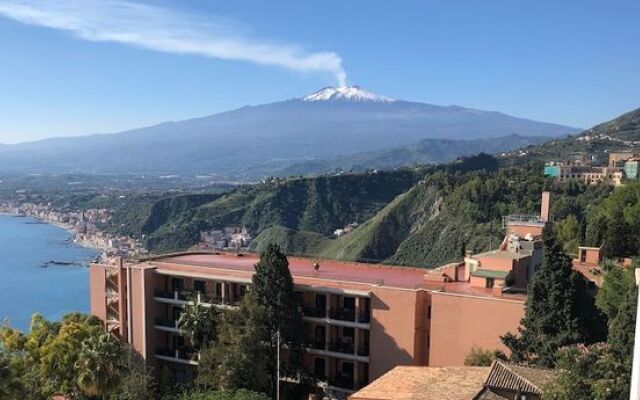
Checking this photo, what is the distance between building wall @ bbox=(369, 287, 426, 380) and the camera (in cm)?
2420

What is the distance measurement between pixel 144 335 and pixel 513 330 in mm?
16402

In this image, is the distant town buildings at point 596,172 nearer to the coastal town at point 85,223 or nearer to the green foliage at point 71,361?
the coastal town at point 85,223

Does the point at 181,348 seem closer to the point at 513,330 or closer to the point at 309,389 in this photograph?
the point at 309,389

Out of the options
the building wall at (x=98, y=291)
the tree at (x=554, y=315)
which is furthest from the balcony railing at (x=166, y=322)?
the tree at (x=554, y=315)

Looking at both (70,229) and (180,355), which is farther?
(70,229)

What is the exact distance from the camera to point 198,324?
970 inches

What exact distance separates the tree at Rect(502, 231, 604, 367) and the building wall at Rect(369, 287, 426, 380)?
445 cm

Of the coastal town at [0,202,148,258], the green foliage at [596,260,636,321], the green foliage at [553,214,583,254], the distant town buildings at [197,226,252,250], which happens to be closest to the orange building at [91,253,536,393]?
the green foliage at [596,260,636,321]

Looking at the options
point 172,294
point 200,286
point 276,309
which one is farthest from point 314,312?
point 172,294

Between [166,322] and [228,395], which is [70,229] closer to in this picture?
[166,322]

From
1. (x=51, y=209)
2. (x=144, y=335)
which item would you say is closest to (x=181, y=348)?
(x=144, y=335)

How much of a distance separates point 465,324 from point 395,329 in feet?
9.18

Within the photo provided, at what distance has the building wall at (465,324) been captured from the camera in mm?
22625

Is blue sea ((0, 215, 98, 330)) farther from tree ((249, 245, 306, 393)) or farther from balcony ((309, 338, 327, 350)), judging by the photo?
tree ((249, 245, 306, 393))
